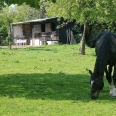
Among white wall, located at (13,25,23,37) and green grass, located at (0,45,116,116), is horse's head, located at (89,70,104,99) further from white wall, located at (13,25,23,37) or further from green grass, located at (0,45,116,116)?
white wall, located at (13,25,23,37)

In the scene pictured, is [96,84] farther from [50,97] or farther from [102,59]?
[50,97]

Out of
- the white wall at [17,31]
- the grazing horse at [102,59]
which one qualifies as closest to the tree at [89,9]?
the grazing horse at [102,59]

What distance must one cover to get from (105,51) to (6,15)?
32.5 metres

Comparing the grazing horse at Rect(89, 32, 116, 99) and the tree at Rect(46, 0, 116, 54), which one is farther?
the tree at Rect(46, 0, 116, 54)

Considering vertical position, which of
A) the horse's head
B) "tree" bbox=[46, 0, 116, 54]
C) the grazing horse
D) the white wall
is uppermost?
"tree" bbox=[46, 0, 116, 54]

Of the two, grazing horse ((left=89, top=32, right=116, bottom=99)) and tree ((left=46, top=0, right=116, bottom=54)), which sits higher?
tree ((left=46, top=0, right=116, bottom=54))

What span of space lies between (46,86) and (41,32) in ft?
135

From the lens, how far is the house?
46.0 metres

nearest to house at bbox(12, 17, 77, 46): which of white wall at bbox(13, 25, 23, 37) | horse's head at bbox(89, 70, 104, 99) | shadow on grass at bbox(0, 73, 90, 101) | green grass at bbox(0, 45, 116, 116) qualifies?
white wall at bbox(13, 25, 23, 37)

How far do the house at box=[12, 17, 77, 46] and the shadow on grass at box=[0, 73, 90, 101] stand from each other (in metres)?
31.7

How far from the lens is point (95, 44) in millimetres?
9969

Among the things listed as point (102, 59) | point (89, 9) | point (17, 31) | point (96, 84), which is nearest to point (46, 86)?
point (96, 84)

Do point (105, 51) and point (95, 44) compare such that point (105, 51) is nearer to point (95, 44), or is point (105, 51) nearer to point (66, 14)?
point (95, 44)

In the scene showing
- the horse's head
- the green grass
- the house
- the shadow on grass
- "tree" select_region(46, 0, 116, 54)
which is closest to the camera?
the green grass
